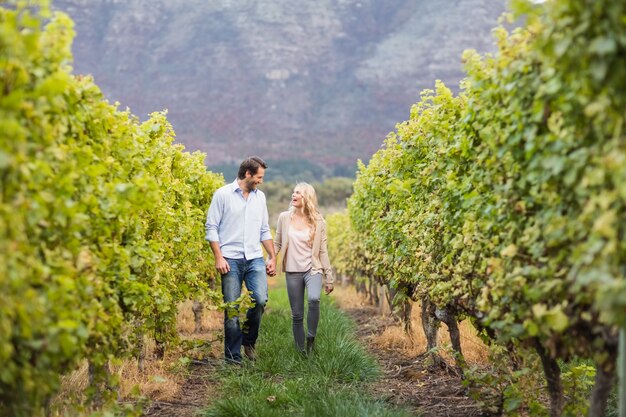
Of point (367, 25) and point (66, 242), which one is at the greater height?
point (367, 25)

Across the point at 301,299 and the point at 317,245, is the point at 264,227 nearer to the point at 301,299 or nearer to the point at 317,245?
the point at 317,245

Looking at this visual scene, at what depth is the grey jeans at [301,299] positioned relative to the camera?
7.69 meters

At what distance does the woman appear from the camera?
7.71 meters

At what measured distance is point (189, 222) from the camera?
8281 millimetres

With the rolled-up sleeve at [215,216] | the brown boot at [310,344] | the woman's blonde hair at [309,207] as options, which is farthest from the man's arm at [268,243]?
the brown boot at [310,344]

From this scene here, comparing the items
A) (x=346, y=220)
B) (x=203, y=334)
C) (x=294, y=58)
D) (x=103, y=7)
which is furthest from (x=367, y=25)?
(x=203, y=334)

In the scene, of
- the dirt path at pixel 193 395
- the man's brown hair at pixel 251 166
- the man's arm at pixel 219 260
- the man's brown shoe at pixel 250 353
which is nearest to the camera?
the dirt path at pixel 193 395

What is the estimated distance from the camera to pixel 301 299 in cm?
785

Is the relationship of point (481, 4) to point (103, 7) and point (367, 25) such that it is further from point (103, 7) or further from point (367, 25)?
point (103, 7)

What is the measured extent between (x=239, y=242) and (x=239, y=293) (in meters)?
0.52

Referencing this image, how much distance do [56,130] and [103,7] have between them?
412 feet

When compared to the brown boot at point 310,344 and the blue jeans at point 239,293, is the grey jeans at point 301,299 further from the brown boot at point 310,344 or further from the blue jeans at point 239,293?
the blue jeans at point 239,293

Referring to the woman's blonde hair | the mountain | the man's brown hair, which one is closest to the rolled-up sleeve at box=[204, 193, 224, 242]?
the man's brown hair

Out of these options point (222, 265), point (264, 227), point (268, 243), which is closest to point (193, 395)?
point (222, 265)
